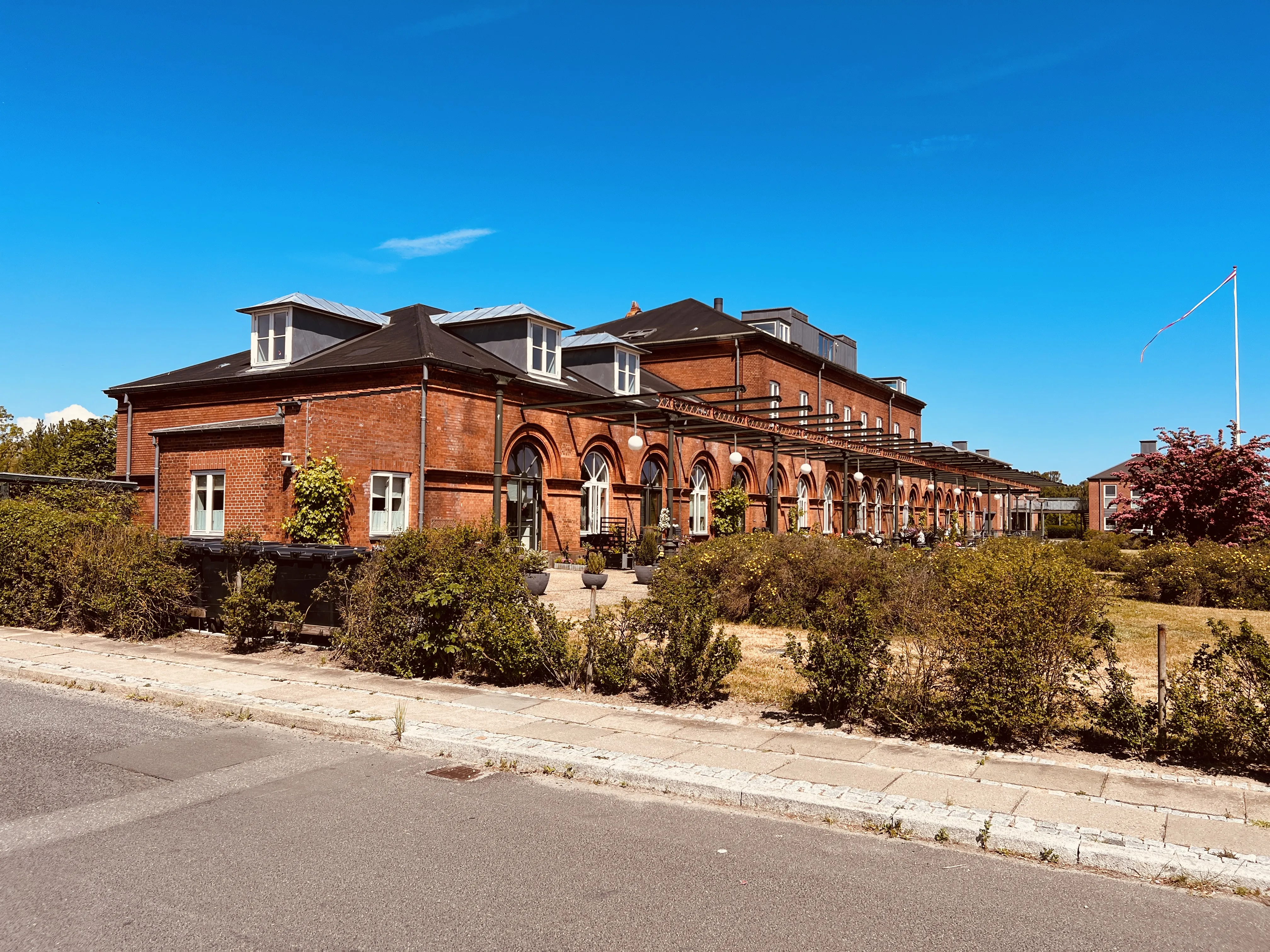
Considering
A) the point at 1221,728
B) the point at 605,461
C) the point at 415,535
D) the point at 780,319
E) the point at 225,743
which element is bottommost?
the point at 225,743

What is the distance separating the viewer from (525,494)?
2842 centimetres

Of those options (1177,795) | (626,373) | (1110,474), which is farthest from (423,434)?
(1110,474)

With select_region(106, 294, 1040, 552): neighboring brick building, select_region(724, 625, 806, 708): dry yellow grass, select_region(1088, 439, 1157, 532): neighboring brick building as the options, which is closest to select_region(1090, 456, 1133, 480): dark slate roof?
select_region(1088, 439, 1157, 532): neighboring brick building

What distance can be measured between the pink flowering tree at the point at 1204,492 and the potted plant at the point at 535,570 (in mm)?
16322

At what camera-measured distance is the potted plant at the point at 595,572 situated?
18.4 m

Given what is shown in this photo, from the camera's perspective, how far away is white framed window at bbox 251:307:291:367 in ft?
95.8

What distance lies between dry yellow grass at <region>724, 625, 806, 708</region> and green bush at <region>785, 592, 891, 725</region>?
23.6 inches

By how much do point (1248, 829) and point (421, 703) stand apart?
6546mm

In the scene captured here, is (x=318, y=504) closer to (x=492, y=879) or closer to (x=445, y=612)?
(x=445, y=612)

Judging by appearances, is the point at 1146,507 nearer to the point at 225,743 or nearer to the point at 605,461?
the point at 605,461

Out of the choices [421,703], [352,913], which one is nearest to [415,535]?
[421,703]

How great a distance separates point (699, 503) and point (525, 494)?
10.4m

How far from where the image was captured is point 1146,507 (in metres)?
24.6

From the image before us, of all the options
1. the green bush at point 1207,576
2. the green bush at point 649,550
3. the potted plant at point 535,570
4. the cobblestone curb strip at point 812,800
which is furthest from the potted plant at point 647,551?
the cobblestone curb strip at point 812,800
